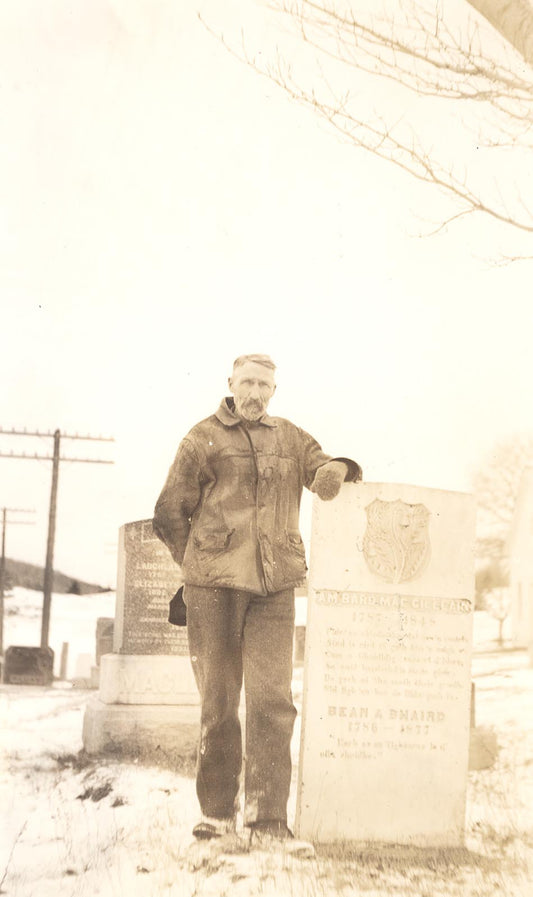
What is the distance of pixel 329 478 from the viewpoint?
3.26 metres

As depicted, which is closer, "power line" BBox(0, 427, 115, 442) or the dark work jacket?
the dark work jacket

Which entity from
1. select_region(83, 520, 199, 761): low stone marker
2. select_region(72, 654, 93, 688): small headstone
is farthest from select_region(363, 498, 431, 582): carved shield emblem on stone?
select_region(72, 654, 93, 688): small headstone

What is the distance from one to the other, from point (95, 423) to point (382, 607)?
1.46 metres

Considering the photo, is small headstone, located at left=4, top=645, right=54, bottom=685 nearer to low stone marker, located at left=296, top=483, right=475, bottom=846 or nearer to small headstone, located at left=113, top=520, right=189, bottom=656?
small headstone, located at left=113, top=520, right=189, bottom=656

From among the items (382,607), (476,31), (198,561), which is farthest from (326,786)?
(476,31)

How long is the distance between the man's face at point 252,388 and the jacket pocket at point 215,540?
1.37 feet

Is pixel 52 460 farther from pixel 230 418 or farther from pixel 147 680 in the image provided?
pixel 147 680

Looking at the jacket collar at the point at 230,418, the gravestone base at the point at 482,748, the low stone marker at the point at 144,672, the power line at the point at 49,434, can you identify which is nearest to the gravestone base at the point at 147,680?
the low stone marker at the point at 144,672

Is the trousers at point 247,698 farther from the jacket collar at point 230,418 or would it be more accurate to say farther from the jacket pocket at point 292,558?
the jacket collar at point 230,418

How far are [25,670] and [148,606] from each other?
5.93ft

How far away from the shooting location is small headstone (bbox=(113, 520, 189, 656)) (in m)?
5.25

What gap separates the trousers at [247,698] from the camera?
3.14 m

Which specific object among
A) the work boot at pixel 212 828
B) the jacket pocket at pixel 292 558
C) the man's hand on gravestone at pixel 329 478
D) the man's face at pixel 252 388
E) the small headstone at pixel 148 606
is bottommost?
the work boot at pixel 212 828

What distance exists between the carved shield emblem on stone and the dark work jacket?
0.27 meters
